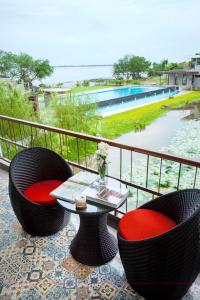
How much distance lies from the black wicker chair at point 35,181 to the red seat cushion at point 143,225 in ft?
2.35

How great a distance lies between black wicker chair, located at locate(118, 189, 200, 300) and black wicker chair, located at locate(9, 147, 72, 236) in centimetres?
81

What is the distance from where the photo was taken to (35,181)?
235cm

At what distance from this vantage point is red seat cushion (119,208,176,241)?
153 centimetres

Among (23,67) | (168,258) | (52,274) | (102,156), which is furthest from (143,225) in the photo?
(23,67)

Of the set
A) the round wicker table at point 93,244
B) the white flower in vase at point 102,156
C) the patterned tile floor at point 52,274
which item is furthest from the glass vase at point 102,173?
the patterned tile floor at point 52,274

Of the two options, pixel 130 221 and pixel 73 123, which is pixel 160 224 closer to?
pixel 130 221

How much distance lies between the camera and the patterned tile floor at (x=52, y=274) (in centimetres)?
164

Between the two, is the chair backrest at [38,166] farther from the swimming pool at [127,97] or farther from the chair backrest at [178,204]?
the swimming pool at [127,97]

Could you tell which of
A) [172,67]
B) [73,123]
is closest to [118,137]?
[73,123]

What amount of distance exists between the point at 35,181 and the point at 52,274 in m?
0.91

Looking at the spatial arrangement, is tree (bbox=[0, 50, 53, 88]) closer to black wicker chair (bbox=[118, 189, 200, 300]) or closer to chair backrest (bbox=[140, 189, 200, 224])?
chair backrest (bbox=[140, 189, 200, 224])

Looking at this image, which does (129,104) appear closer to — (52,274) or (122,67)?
(122,67)

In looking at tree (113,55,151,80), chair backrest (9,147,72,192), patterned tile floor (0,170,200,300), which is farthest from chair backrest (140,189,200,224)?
tree (113,55,151,80)

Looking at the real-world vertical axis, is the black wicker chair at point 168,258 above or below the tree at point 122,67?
below
